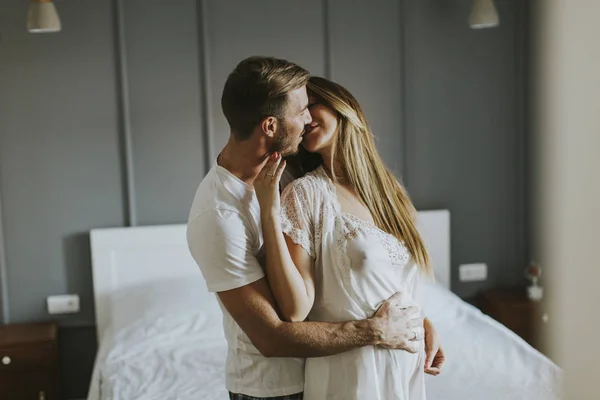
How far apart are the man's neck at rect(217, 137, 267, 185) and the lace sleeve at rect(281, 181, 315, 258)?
0.36 ft

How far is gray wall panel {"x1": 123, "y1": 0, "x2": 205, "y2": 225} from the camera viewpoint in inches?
132

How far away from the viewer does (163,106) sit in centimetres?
341

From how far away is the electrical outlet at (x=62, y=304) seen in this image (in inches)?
132

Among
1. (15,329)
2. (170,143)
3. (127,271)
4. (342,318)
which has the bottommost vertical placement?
(15,329)

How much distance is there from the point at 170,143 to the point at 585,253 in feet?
10.6

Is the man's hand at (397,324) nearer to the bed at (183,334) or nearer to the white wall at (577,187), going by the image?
the bed at (183,334)

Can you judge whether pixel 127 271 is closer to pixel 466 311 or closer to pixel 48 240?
pixel 48 240

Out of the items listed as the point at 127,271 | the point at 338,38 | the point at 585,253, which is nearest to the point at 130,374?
the point at 127,271

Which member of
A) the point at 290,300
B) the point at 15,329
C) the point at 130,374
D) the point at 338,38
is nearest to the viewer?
the point at 290,300

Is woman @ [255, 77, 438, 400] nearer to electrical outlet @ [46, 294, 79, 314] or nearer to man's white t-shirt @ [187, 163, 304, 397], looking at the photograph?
man's white t-shirt @ [187, 163, 304, 397]

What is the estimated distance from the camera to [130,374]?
2631 mm

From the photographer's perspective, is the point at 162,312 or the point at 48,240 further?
the point at 48,240

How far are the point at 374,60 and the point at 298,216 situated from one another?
7.11 ft

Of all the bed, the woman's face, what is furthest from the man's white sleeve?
the bed
